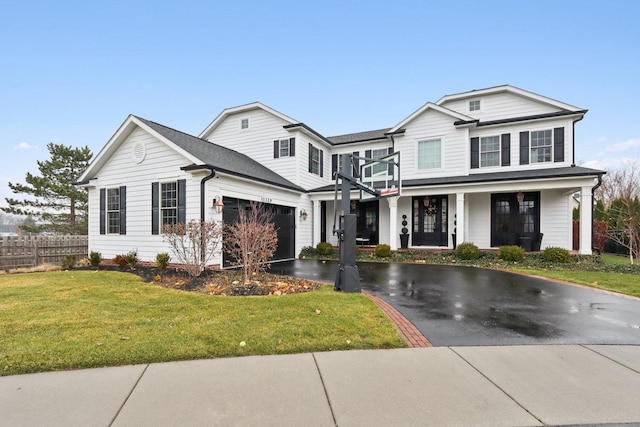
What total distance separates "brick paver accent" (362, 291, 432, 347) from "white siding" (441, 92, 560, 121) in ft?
46.8

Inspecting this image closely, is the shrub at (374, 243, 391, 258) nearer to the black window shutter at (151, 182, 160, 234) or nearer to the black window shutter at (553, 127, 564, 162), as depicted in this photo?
the black window shutter at (553, 127, 564, 162)

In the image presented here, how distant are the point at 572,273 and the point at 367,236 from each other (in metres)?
9.38

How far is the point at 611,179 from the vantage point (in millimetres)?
27078

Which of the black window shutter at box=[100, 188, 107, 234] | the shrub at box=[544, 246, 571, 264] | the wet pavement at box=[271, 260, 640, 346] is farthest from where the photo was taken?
the black window shutter at box=[100, 188, 107, 234]

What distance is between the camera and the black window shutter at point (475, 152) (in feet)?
51.9

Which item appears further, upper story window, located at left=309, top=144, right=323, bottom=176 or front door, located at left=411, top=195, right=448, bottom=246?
upper story window, located at left=309, top=144, right=323, bottom=176

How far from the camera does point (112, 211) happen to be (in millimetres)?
12578

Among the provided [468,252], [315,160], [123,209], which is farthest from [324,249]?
[123,209]

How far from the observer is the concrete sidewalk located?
2.54 m

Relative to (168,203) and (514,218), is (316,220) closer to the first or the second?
(168,203)

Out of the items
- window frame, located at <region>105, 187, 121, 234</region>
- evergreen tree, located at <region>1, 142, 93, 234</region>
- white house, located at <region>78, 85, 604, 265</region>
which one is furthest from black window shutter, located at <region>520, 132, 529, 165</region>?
evergreen tree, located at <region>1, 142, 93, 234</region>

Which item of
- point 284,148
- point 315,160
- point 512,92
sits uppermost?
point 512,92

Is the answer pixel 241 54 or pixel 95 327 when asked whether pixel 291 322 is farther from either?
pixel 241 54

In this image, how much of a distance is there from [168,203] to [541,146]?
17.1 metres
